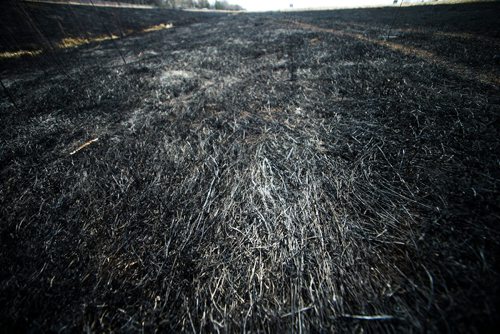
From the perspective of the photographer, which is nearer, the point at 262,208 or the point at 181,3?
the point at 262,208

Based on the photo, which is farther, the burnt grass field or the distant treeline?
the distant treeline

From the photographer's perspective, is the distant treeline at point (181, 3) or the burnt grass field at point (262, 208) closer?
the burnt grass field at point (262, 208)

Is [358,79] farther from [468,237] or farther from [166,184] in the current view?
[166,184]

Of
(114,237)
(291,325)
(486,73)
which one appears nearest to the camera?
(291,325)

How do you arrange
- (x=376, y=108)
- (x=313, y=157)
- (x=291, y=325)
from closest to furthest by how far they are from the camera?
(x=291, y=325) < (x=313, y=157) < (x=376, y=108)

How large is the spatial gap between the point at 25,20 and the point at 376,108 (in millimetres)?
12257

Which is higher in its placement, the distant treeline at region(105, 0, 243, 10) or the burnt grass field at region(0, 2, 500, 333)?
the distant treeline at region(105, 0, 243, 10)

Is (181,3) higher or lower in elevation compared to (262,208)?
higher

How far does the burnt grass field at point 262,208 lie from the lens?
952 mm

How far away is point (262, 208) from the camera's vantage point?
4.62 feet

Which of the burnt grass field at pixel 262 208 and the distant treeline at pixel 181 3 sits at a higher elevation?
the distant treeline at pixel 181 3

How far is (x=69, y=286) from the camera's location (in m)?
1.08

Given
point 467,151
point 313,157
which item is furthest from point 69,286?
point 467,151

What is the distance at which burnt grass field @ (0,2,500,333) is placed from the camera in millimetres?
952
